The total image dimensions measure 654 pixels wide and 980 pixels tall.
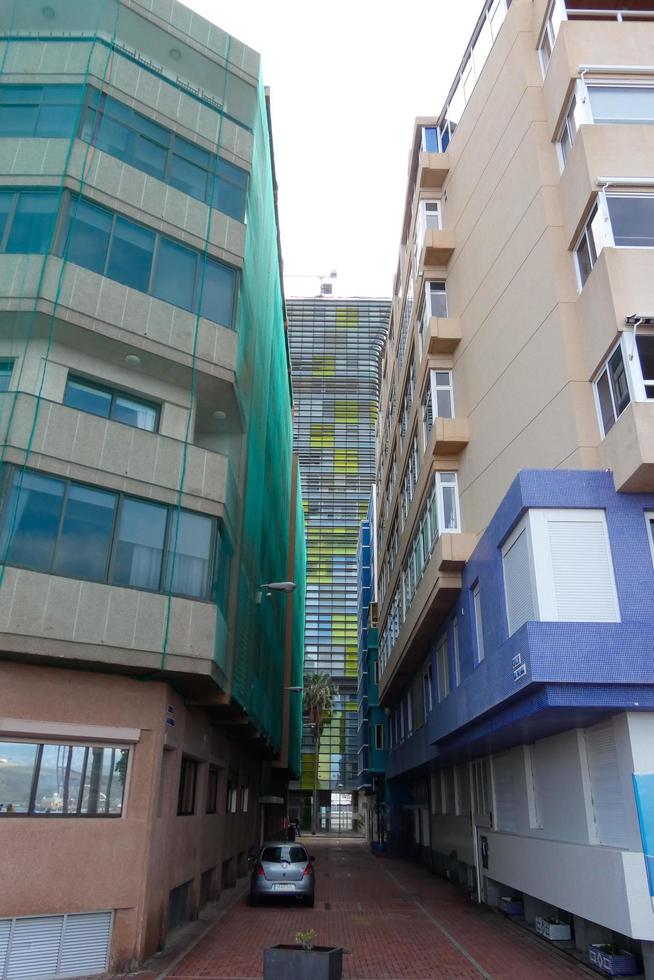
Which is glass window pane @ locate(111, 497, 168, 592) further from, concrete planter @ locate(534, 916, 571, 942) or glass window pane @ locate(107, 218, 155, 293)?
concrete planter @ locate(534, 916, 571, 942)

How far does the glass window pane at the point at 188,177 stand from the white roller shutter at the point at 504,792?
15355 millimetres

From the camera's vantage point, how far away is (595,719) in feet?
39.5

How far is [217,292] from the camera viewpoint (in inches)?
635

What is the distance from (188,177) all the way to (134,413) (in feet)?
20.0

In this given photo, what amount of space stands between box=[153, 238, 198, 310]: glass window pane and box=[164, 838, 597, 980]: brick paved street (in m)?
12.3

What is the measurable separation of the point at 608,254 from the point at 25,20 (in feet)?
44.5

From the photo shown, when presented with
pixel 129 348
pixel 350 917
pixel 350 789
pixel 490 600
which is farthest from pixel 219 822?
pixel 350 789

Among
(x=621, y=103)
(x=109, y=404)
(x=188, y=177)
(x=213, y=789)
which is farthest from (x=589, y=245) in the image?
(x=213, y=789)

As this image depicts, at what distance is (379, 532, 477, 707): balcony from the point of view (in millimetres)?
Result: 18875

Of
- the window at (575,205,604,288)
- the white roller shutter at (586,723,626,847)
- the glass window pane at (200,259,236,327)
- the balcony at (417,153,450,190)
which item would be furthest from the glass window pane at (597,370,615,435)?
the balcony at (417,153,450,190)

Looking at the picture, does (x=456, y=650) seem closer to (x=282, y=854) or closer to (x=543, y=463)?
(x=282, y=854)

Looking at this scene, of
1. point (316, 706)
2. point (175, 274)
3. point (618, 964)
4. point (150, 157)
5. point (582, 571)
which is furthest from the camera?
point (316, 706)

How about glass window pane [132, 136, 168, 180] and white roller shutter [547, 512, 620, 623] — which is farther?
glass window pane [132, 136, 168, 180]

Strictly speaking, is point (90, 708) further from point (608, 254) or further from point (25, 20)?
point (25, 20)
